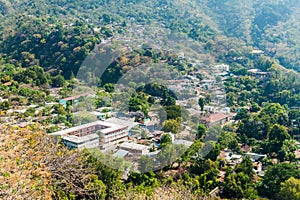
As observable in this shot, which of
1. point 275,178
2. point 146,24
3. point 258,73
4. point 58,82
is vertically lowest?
point 275,178

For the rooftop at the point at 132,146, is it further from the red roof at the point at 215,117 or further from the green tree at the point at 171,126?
Result: the red roof at the point at 215,117

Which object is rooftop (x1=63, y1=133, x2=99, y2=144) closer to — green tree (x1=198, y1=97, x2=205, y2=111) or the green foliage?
the green foliage

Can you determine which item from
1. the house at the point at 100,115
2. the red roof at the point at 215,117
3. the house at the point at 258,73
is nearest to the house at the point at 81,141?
the house at the point at 100,115

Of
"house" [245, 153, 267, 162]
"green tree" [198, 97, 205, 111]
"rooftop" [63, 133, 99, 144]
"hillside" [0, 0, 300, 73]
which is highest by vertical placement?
"hillside" [0, 0, 300, 73]

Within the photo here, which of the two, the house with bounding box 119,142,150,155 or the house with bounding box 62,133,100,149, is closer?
the house with bounding box 62,133,100,149

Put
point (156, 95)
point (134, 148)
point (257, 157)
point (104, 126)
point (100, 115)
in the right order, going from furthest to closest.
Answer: point (156, 95) < point (100, 115) < point (257, 157) < point (104, 126) < point (134, 148)

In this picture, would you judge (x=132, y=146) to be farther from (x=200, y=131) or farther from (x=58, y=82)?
(x=58, y=82)

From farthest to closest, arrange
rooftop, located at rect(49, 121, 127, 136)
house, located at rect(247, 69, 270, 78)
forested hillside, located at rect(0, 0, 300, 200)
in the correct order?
house, located at rect(247, 69, 270, 78) < rooftop, located at rect(49, 121, 127, 136) < forested hillside, located at rect(0, 0, 300, 200)

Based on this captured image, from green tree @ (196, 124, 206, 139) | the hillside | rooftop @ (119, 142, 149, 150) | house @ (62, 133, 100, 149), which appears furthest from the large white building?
the hillside

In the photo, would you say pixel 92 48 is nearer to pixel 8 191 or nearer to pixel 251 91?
pixel 251 91

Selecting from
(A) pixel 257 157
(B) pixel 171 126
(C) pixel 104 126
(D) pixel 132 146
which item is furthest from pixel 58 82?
(A) pixel 257 157
